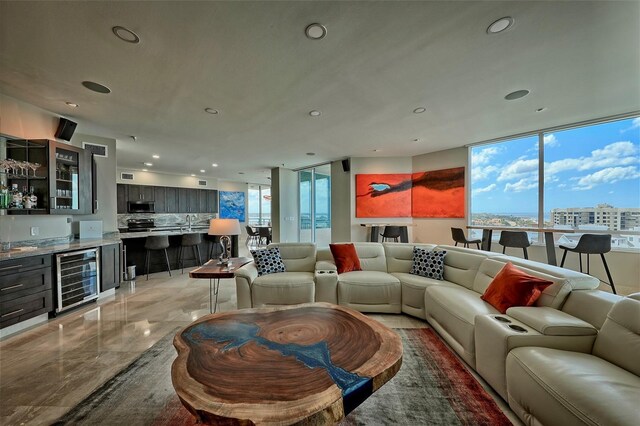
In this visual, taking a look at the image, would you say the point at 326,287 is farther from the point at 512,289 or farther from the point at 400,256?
the point at 512,289

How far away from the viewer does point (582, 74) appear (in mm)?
2654

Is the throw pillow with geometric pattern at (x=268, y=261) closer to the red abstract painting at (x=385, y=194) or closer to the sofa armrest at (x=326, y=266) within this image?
the sofa armrest at (x=326, y=266)

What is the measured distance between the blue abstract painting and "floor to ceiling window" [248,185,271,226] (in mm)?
509

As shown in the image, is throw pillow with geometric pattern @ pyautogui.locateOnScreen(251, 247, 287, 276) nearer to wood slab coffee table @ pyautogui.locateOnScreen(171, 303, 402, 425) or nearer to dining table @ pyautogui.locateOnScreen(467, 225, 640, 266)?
wood slab coffee table @ pyautogui.locateOnScreen(171, 303, 402, 425)

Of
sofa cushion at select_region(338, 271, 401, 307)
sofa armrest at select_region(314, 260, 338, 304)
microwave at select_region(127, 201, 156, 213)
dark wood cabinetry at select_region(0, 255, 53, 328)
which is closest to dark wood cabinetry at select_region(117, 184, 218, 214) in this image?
microwave at select_region(127, 201, 156, 213)

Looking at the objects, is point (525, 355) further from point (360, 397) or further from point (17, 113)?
point (17, 113)

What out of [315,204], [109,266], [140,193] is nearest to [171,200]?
[140,193]

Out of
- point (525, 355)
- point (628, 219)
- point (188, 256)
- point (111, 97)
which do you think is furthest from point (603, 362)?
point (188, 256)

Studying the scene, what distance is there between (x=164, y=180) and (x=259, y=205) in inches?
163

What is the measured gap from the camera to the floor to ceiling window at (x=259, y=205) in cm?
1180

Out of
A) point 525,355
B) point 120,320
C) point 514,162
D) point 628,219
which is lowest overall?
point 120,320

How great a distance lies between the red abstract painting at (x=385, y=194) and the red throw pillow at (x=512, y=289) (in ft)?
13.0

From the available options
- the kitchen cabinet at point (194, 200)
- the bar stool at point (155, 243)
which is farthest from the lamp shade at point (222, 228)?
the kitchen cabinet at point (194, 200)

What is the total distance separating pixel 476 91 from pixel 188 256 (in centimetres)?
651
